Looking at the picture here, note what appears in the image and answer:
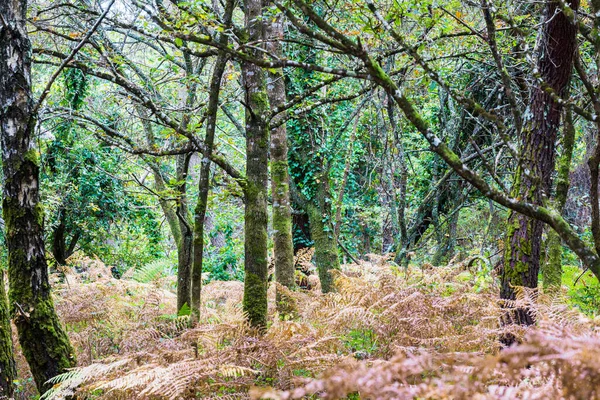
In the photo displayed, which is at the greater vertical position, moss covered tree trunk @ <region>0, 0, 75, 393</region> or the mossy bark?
moss covered tree trunk @ <region>0, 0, 75, 393</region>

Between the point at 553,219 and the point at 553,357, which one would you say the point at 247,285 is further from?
the point at 553,357

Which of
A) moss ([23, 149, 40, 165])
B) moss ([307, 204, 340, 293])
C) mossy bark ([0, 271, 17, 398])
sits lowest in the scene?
mossy bark ([0, 271, 17, 398])

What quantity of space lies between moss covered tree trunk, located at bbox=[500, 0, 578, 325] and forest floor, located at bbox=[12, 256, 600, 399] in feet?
1.15

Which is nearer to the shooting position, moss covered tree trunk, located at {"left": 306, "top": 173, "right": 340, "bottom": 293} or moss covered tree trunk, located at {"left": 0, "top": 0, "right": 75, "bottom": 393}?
moss covered tree trunk, located at {"left": 0, "top": 0, "right": 75, "bottom": 393}

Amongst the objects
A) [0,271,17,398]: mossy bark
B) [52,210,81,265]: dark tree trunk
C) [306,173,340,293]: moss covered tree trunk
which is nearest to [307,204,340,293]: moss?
[306,173,340,293]: moss covered tree trunk

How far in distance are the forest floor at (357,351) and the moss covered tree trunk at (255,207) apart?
200 millimetres

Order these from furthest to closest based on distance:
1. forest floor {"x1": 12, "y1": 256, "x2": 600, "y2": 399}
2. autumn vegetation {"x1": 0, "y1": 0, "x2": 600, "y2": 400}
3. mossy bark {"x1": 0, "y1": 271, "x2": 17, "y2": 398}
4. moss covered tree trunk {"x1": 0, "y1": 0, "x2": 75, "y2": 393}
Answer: moss covered tree trunk {"x1": 0, "y1": 0, "x2": 75, "y2": 393}, mossy bark {"x1": 0, "y1": 271, "x2": 17, "y2": 398}, autumn vegetation {"x1": 0, "y1": 0, "x2": 600, "y2": 400}, forest floor {"x1": 12, "y1": 256, "x2": 600, "y2": 399}

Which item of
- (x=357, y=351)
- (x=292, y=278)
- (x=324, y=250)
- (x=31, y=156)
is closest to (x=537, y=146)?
(x=357, y=351)

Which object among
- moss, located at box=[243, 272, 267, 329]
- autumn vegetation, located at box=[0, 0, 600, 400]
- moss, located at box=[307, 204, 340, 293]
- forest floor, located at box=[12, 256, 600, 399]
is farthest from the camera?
moss, located at box=[307, 204, 340, 293]

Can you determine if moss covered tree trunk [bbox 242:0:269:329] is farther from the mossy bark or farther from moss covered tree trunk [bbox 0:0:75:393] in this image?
the mossy bark

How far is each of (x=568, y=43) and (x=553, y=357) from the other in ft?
11.4

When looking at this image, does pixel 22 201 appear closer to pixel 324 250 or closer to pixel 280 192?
pixel 280 192

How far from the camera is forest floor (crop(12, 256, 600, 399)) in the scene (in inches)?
54.1

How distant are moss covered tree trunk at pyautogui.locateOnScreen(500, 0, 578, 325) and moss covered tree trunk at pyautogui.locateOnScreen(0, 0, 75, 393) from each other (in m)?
3.83
